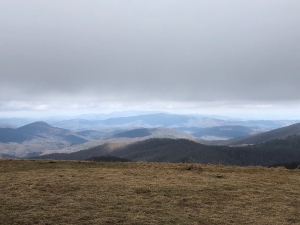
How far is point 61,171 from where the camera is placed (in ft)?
56.9

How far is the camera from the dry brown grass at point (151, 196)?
8898 mm

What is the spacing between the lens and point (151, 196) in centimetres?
1147

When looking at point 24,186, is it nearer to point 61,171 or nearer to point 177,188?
point 61,171

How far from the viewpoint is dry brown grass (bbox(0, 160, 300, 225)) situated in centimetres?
890

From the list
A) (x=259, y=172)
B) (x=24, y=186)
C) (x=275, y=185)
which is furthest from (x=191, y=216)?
(x=259, y=172)

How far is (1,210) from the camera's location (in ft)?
31.2

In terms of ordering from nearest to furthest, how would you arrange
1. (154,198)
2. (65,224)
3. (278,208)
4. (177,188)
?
1. (65,224)
2. (278,208)
3. (154,198)
4. (177,188)

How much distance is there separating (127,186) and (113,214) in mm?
3872

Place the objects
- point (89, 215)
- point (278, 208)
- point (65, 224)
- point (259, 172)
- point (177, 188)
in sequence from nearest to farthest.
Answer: point (65, 224), point (89, 215), point (278, 208), point (177, 188), point (259, 172)

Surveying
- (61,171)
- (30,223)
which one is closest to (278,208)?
(30,223)

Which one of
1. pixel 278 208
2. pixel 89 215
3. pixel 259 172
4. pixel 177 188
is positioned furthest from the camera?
pixel 259 172

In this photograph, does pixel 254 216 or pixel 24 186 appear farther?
pixel 24 186

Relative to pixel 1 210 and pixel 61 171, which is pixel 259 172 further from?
pixel 1 210

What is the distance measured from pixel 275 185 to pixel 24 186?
41.9 ft
